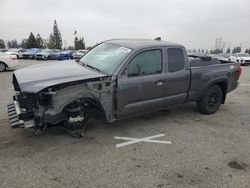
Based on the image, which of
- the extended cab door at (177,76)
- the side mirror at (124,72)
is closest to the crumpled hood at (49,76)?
the side mirror at (124,72)

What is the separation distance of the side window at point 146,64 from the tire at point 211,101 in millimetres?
1765

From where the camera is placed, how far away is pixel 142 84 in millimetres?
4863

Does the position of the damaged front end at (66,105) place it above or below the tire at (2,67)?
above

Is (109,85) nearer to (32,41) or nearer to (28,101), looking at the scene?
(28,101)

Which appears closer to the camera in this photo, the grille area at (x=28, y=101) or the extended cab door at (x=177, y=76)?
the grille area at (x=28, y=101)

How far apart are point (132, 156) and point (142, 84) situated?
1416 millimetres

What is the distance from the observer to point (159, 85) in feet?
17.0

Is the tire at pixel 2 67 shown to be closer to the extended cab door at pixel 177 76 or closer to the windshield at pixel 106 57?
the windshield at pixel 106 57

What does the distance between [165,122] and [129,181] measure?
8.42 ft

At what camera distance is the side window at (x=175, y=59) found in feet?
17.8

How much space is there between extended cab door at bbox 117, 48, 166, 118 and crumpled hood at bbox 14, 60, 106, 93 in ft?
1.71

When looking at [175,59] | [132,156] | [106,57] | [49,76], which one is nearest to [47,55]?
[106,57]

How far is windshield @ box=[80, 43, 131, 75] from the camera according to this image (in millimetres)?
4754

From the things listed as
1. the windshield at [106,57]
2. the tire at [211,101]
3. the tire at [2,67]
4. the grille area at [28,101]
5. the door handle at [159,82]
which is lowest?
the tire at [2,67]
